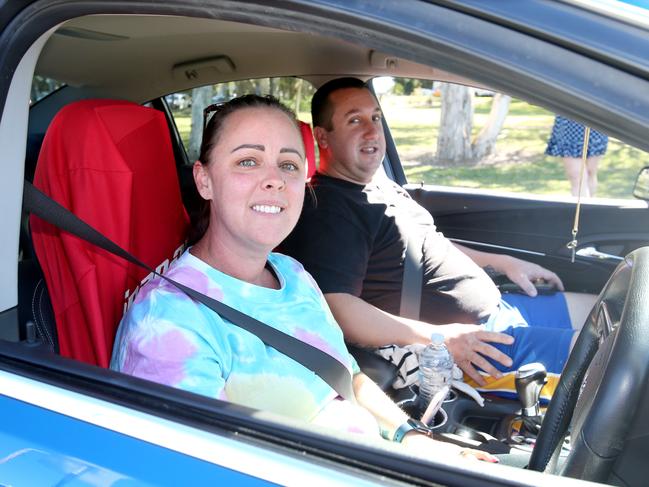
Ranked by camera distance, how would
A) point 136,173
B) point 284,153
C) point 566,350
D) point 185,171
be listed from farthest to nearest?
1. point 185,171
2. point 566,350
3. point 136,173
4. point 284,153

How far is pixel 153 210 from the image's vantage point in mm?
2025

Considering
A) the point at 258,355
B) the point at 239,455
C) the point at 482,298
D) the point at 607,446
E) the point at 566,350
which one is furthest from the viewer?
the point at 482,298

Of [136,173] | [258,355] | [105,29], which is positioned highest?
[105,29]

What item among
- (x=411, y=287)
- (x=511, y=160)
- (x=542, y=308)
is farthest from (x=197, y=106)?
(x=511, y=160)

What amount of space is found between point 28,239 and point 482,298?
171 cm

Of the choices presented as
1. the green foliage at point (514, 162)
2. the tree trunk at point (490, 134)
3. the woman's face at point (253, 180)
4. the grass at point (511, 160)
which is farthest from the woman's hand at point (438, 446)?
the tree trunk at point (490, 134)

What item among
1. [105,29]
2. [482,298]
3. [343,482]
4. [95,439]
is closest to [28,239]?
[105,29]

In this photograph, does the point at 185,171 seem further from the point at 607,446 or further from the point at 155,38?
the point at 607,446

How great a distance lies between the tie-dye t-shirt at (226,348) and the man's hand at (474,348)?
2.68 ft

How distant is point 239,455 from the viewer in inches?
40.3

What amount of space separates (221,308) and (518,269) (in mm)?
1975

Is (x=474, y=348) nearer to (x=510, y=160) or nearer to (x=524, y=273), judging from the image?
(x=524, y=273)

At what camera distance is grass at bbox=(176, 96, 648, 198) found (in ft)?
29.2

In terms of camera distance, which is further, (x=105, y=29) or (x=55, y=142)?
(x=105, y=29)
